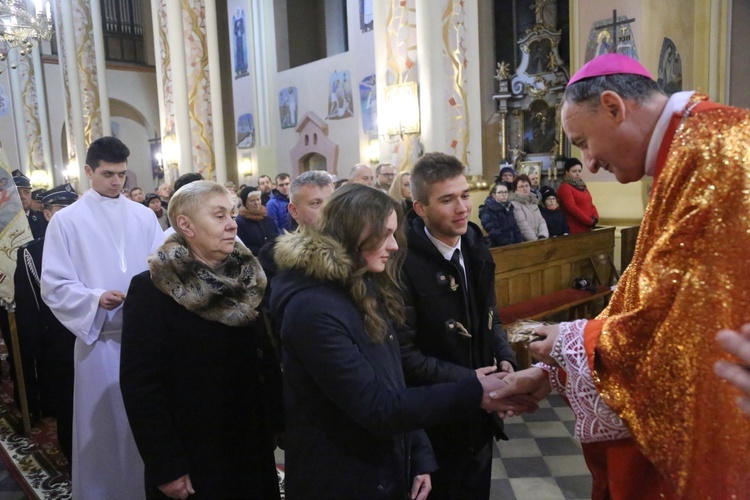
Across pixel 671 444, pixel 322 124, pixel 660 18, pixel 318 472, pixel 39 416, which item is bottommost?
pixel 39 416

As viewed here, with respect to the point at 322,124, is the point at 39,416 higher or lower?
lower

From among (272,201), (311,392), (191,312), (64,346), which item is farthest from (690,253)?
(272,201)

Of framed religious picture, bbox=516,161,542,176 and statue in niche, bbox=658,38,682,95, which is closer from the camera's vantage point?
statue in niche, bbox=658,38,682,95

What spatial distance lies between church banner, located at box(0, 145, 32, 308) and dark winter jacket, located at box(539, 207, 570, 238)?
17.1ft

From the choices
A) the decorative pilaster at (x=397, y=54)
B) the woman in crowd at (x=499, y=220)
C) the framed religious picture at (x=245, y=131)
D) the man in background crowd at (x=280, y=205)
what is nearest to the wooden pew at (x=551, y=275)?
the woman in crowd at (x=499, y=220)

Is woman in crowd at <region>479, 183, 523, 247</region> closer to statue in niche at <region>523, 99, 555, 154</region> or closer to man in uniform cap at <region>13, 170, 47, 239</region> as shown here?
man in uniform cap at <region>13, 170, 47, 239</region>

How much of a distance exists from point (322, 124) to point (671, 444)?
45.1 ft

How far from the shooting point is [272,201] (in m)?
7.08

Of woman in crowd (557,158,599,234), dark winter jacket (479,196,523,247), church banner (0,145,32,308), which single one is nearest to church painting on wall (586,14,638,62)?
woman in crowd (557,158,599,234)

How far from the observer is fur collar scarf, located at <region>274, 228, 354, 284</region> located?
1.57 m

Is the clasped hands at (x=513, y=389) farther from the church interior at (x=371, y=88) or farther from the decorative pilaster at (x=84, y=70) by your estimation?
the decorative pilaster at (x=84, y=70)

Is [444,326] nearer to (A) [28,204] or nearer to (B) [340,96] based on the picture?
(A) [28,204]

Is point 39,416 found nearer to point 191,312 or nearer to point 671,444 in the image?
point 191,312

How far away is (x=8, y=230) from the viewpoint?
4059 millimetres
